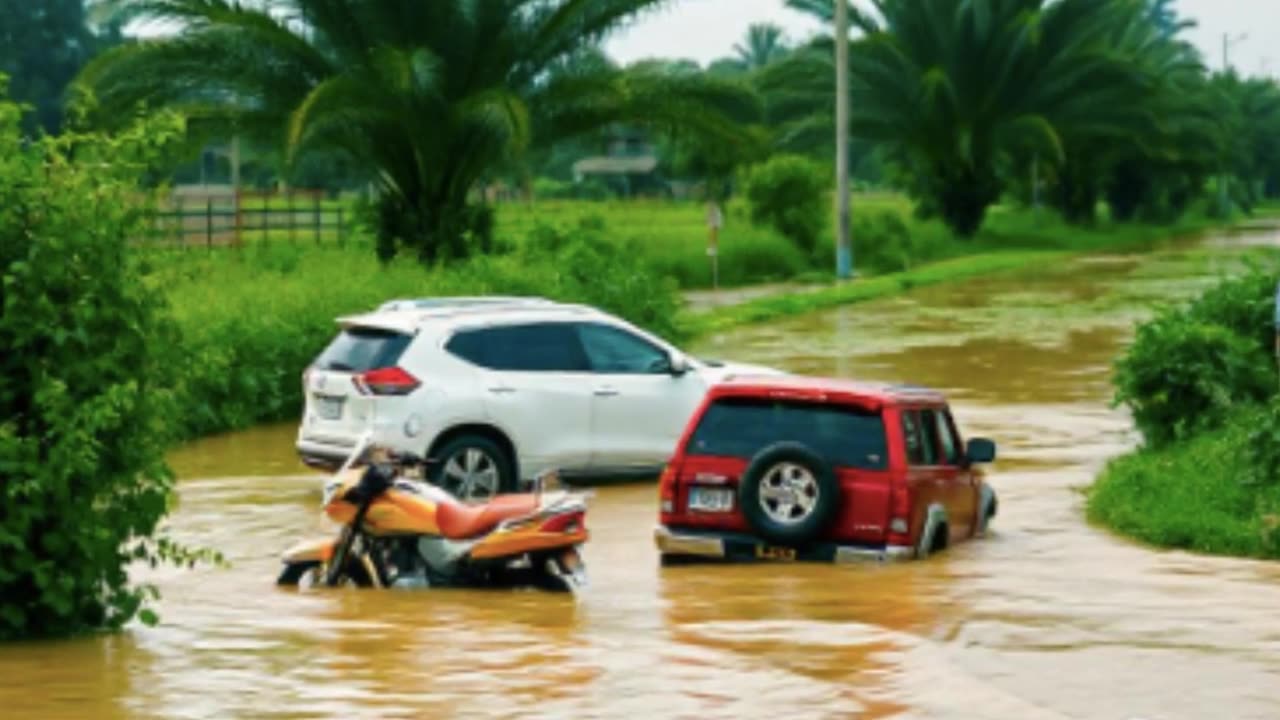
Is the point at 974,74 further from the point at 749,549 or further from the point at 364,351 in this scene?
the point at 749,549

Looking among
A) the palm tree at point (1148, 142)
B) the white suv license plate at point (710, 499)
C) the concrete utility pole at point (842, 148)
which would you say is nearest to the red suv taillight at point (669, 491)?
the white suv license plate at point (710, 499)

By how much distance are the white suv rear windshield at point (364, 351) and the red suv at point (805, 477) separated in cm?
393

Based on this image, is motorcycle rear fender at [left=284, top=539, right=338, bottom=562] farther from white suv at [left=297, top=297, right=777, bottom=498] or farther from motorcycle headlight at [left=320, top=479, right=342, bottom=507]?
white suv at [left=297, top=297, right=777, bottom=498]

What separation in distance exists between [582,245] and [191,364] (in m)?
20.7

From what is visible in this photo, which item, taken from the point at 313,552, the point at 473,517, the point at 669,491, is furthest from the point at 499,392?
the point at 473,517

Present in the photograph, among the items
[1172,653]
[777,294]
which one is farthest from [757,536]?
[777,294]

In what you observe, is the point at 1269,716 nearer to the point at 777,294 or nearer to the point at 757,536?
the point at 757,536

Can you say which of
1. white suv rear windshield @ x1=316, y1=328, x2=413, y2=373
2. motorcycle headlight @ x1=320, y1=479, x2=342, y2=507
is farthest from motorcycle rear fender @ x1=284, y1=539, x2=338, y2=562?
white suv rear windshield @ x1=316, y1=328, x2=413, y2=373

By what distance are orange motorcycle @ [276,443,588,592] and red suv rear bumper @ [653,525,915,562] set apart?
A: 5.61 feet

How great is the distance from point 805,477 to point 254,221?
63.7 m

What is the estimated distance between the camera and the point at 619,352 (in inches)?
826

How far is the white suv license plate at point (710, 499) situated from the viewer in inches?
636

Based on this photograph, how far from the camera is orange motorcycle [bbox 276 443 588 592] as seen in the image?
1427cm

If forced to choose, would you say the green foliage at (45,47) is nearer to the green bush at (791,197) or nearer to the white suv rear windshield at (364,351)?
the green bush at (791,197)
